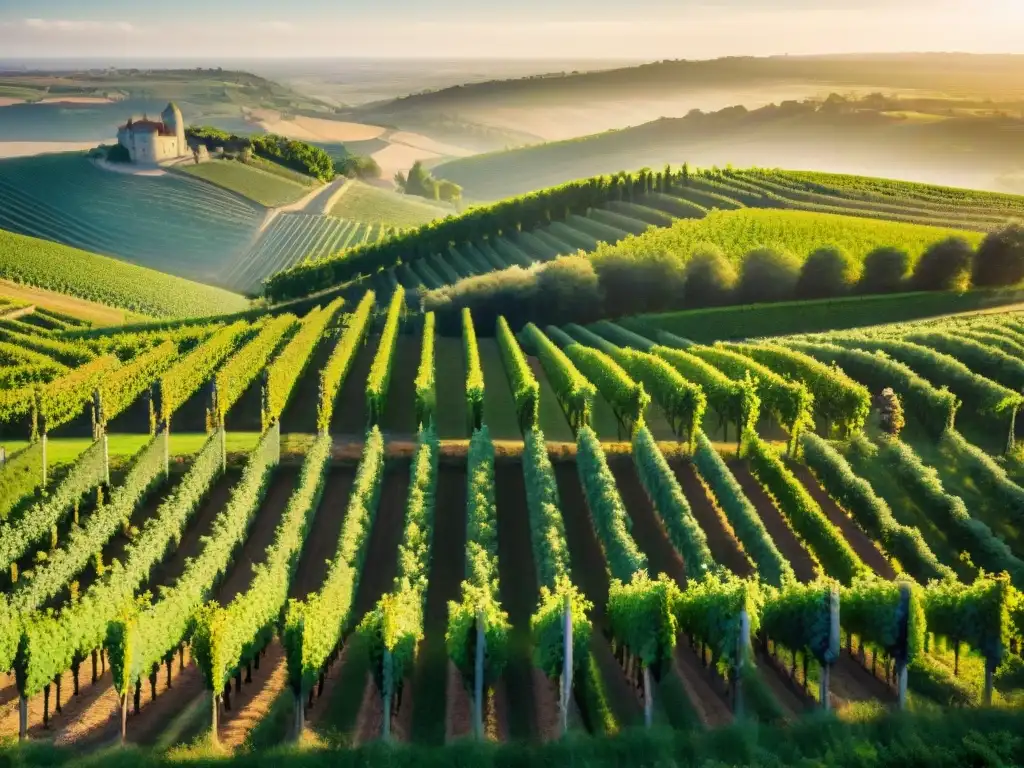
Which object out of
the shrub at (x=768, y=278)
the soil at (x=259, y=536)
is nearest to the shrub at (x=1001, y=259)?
the shrub at (x=768, y=278)

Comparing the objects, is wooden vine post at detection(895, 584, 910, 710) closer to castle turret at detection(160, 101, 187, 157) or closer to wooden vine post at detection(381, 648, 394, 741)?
wooden vine post at detection(381, 648, 394, 741)

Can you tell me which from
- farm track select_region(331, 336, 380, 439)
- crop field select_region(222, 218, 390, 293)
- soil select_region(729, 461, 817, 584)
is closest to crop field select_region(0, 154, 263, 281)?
crop field select_region(222, 218, 390, 293)

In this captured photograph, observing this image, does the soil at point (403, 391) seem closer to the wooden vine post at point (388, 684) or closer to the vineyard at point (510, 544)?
the vineyard at point (510, 544)

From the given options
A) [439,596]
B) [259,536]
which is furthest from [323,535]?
[439,596]

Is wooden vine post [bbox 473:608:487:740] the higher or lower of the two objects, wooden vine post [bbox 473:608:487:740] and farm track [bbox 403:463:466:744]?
the higher

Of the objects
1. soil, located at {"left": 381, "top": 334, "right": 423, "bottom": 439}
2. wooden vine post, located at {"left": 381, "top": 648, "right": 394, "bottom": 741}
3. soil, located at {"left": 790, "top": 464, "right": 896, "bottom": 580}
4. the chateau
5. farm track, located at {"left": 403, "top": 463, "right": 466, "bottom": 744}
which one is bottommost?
soil, located at {"left": 381, "top": 334, "right": 423, "bottom": 439}

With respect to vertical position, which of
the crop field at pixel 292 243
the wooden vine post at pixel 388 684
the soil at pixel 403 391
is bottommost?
the crop field at pixel 292 243
